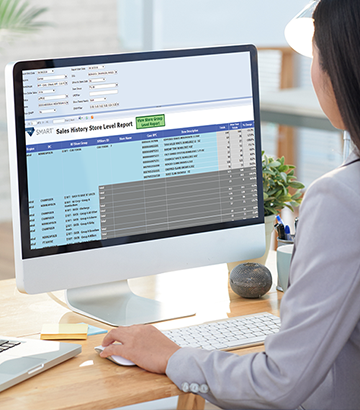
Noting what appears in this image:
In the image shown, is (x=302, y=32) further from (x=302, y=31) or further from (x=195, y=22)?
(x=195, y=22)

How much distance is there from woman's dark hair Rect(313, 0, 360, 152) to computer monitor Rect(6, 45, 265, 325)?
43 centimetres

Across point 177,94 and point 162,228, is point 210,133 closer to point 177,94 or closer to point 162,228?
point 177,94

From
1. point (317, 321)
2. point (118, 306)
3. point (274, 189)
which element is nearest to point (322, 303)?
point (317, 321)

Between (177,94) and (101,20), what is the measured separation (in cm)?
248

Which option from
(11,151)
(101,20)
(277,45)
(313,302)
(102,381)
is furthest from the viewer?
(277,45)

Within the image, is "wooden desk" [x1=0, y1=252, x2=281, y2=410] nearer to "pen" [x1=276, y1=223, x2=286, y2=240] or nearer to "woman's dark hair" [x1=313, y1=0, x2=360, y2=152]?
"pen" [x1=276, y1=223, x2=286, y2=240]

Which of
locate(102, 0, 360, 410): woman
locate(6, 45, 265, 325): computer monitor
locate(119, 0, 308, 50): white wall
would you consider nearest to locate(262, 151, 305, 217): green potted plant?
locate(6, 45, 265, 325): computer monitor

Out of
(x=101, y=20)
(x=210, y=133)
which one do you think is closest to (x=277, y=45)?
(x=101, y=20)

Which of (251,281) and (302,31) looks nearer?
(251,281)

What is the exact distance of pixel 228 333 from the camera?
1.05 metres

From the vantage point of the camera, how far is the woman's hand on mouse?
894 millimetres

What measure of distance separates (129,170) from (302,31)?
67 cm

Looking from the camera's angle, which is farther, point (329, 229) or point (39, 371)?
point (39, 371)

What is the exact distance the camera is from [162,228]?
1188mm
